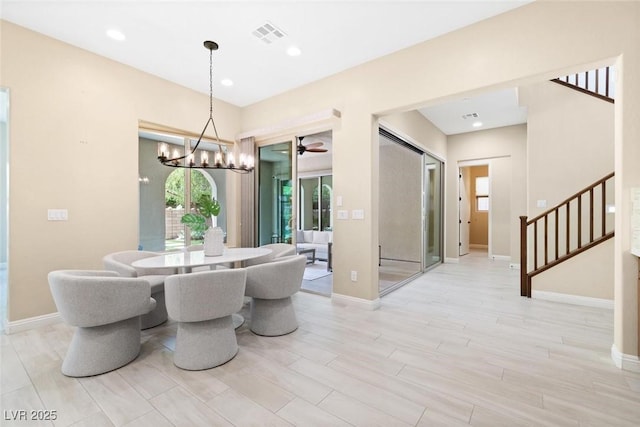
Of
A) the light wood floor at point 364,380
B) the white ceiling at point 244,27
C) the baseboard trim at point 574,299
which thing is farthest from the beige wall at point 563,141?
the white ceiling at point 244,27

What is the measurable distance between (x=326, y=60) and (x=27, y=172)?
3581 millimetres

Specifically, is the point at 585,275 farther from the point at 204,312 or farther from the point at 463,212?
the point at 204,312

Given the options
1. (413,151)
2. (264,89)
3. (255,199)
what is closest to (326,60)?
(264,89)

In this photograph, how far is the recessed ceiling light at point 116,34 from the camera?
2.98m

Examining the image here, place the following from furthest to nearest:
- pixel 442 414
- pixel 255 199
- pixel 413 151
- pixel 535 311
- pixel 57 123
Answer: pixel 413 151 → pixel 255 199 → pixel 535 311 → pixel 57 123 → pixel 442 414

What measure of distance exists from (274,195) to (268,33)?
2723mm

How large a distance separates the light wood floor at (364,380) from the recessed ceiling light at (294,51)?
3185 mm

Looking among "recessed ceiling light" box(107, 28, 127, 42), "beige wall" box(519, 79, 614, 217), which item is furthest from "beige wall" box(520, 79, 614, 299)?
"recessed ceiling light" box(107, 28, 127, 42)

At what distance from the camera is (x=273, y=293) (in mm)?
2713

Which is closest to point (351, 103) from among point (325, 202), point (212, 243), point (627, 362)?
point (212, 243)

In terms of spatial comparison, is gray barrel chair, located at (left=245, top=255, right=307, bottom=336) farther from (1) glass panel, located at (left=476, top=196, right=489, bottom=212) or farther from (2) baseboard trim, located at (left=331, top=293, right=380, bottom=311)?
(1) glass panel, located at (left=476, top=196, right=489, bottom=212)

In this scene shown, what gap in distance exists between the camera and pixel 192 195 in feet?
15.0

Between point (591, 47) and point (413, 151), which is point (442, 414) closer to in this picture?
point (591, 47)

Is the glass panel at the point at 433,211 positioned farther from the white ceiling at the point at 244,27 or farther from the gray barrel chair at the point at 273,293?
the gray barrel chair at the point at 273,293
